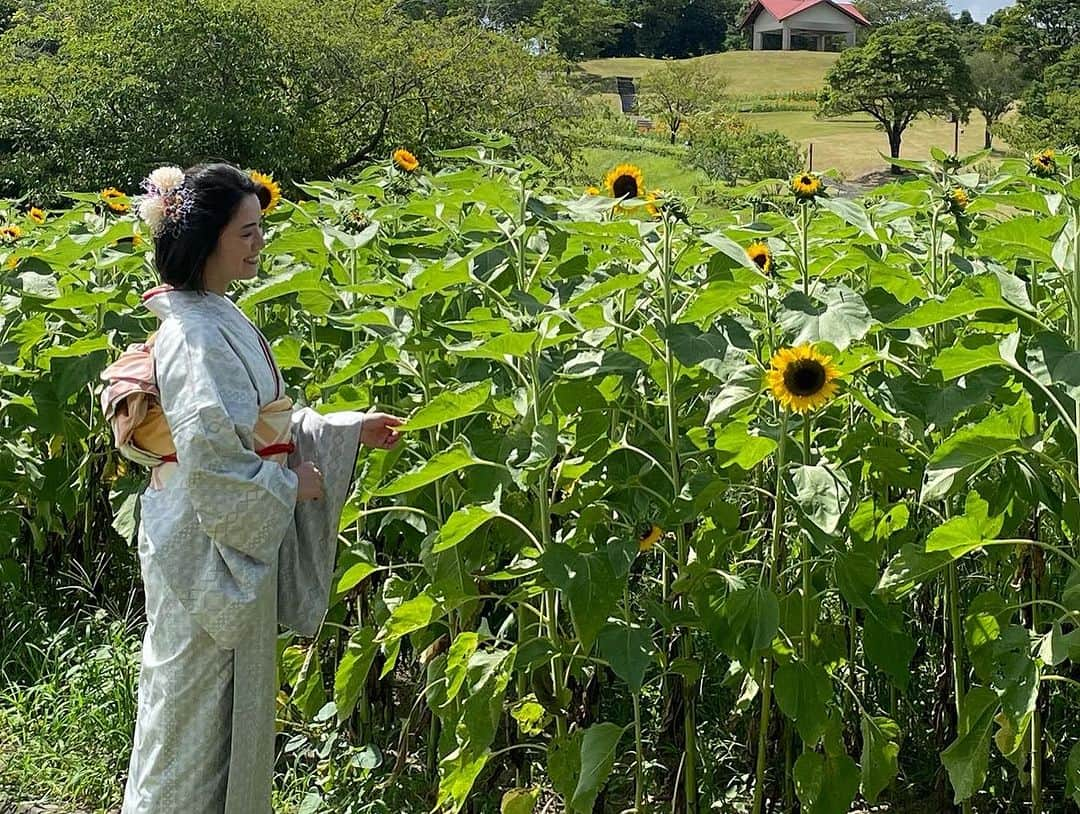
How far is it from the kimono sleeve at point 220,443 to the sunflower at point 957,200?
4.08 feet

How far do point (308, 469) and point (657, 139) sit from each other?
118ft

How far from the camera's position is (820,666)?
232 cm

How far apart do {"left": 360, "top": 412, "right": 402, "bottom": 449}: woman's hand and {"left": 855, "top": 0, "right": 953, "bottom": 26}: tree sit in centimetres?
8056

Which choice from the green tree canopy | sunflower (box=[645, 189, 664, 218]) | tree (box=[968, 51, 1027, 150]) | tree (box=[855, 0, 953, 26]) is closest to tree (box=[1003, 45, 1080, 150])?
tree (box=[968, 51, 1027, 150])

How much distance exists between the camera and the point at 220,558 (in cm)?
231

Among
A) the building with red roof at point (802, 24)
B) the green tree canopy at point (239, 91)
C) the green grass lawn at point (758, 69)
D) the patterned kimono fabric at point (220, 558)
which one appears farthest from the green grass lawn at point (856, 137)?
the patterned kimono fabric at point (220, 558)

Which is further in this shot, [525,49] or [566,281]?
[525,49]

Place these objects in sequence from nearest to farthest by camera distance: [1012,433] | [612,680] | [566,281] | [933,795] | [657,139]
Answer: [1012,433] < [566,281] < [933,795] < [612,680] < [657,139]

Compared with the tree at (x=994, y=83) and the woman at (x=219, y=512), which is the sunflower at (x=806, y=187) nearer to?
the woman at (x=219, y=512)

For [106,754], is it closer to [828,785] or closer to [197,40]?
[828,785]

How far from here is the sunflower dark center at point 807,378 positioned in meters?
2.09

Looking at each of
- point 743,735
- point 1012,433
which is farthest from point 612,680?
point 1012,433

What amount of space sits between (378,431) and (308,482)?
0.17 meters

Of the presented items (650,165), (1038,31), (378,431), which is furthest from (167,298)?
(1038,31)
